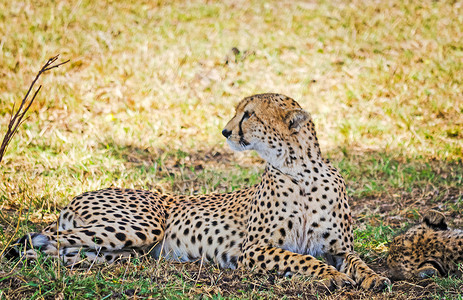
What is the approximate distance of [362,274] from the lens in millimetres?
3326

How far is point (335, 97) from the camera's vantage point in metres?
8.40

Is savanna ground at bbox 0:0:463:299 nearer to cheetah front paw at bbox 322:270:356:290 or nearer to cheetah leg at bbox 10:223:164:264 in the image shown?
cheetah front paw at bbox 322:270:356:290

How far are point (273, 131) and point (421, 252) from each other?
1.19m

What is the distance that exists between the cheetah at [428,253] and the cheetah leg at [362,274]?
0.79ft

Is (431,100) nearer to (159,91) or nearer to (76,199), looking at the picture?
(159,91)

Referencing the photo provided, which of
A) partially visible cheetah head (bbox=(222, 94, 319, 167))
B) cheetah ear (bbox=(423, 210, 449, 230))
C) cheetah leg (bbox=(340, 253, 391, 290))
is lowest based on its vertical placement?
cheetah leg (bbox=(340, 253, 391, 290))

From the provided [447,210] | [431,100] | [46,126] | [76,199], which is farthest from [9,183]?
[431,100]

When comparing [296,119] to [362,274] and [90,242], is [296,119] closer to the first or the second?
[362,274]

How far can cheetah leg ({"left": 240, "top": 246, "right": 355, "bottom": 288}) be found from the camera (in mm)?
3244

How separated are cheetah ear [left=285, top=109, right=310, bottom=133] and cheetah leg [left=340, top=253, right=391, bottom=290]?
2.92ft

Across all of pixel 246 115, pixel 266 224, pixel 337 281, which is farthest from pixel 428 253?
pixel 246 115

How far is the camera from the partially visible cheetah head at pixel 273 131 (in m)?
3.68

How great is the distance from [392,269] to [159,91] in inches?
206

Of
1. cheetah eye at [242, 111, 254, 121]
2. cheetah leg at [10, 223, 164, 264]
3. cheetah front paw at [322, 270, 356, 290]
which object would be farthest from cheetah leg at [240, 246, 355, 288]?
cheetah eye at [242, 111, 254, 121]
